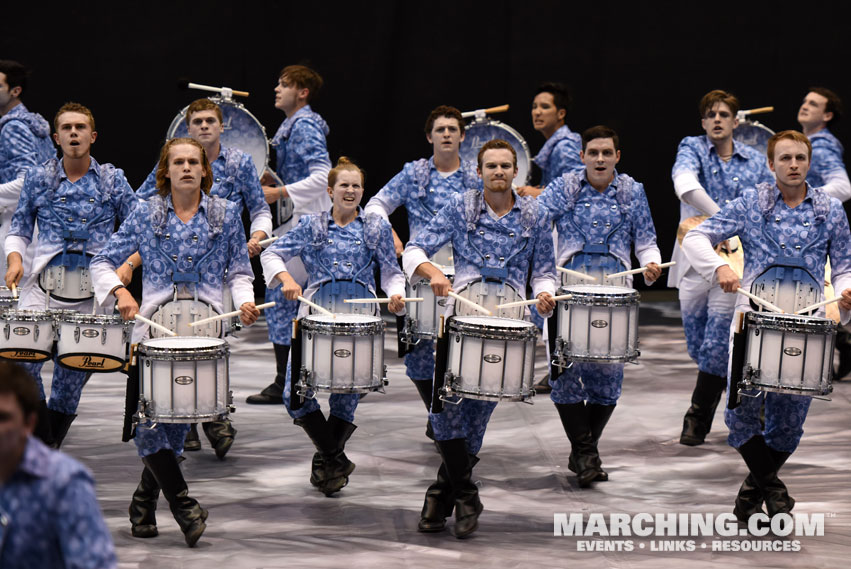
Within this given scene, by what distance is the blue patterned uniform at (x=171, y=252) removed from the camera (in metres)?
4.57

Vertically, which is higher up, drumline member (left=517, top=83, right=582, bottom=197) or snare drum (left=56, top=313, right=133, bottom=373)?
drumline member (left=517, top=83, right=582, bottom=197)

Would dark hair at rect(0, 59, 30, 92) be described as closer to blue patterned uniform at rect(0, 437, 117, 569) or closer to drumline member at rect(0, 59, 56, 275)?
drumline member at rect(0, 59, 56, 275)

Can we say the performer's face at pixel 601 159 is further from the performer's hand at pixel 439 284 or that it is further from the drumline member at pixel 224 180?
the drumline member at pixel 224 180

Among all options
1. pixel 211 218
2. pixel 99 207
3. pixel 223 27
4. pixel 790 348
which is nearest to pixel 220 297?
pixel 211 218

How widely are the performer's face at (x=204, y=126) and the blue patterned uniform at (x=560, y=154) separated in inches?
74.7

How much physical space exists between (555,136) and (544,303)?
2.40m

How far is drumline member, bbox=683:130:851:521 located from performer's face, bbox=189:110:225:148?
244cm

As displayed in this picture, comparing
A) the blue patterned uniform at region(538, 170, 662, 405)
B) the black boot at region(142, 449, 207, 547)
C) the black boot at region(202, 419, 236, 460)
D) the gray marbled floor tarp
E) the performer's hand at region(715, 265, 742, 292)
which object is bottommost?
the gray marbled floor tarp

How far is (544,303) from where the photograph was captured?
4.70m

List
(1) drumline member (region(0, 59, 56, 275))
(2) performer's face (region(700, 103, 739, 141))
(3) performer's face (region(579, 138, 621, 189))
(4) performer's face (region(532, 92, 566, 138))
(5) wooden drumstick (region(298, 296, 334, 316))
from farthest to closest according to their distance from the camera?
(4) performer's face (region(532, 92, 566, 138)), (2) performer's face (region(700, 103, 739, 141)), (1) drumline member (region(0, 59, 56, 275)), (3) performer's face (region(579, 138, 621, 189)), (5) wooden drumstick (region(298, 296, 334, 316))

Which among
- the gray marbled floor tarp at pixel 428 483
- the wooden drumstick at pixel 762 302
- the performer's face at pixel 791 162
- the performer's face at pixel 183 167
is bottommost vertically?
the gray marbled floor tarp at pixel 428 483

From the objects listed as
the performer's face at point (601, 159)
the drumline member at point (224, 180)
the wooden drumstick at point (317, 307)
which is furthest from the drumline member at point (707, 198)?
the drumline member at point (224, 180)

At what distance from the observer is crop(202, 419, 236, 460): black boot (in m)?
5.61

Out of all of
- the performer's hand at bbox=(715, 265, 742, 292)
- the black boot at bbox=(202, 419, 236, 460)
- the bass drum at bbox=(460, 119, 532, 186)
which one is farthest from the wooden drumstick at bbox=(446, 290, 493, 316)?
the bass drum at bbox=(460, 119, 532, 186)
